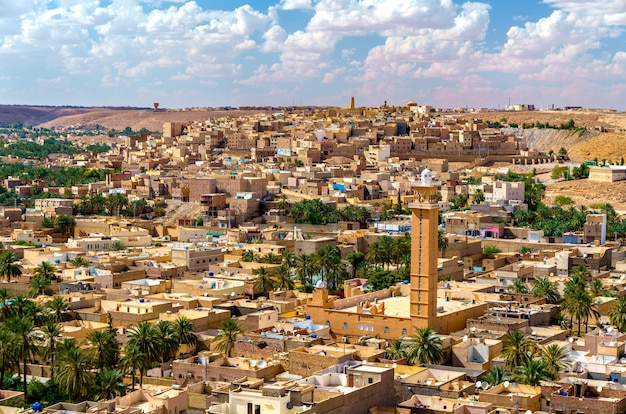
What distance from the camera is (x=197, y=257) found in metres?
45.2

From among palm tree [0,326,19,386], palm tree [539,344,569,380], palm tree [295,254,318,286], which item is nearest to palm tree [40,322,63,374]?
palm tree [0,326,19,386]

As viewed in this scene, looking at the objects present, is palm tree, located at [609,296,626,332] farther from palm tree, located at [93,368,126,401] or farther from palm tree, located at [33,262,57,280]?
palm tree, located at [33,262,57,280]

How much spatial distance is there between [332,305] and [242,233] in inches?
895

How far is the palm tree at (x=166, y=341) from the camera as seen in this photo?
92.2 feet

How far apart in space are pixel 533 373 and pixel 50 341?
11615mm

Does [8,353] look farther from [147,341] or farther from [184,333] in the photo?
[184,333]

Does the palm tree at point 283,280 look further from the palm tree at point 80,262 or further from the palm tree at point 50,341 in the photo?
the palm tree at point 50,341

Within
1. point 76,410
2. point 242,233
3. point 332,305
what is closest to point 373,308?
point 332,305

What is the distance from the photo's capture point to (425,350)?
27875mm

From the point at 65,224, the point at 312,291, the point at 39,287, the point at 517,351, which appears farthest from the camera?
the point at 65,224

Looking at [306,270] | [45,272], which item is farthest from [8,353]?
[306,270]

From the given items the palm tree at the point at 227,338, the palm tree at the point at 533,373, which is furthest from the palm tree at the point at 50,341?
the palm tree at the point at 533,373

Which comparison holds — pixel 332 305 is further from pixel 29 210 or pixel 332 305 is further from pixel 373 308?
pixel 29 210

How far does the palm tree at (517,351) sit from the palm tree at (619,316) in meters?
4.99
